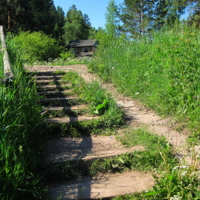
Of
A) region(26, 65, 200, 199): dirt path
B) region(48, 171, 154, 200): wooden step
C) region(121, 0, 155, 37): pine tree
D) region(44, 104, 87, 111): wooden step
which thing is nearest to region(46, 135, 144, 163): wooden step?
region(26, 65, 200, 199): dirt path

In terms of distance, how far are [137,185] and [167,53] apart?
3.34m

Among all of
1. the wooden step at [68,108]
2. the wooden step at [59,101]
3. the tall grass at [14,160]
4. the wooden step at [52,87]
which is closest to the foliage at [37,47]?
the wooden step at [52,87]

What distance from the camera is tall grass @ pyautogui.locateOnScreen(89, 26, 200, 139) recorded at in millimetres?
4500

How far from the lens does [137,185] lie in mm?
2914

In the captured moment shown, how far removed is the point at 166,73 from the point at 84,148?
8.35 feet

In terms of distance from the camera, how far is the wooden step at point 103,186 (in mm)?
2764

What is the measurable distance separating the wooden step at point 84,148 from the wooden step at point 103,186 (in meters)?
0.35

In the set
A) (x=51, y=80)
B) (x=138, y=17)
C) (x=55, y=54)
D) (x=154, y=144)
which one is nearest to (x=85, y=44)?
(x=138, y=17)

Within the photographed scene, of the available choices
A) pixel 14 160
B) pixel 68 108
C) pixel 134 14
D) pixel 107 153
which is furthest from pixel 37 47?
pixel 134 14

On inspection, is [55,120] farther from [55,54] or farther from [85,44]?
[85,44]

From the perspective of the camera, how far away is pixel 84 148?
381 cm

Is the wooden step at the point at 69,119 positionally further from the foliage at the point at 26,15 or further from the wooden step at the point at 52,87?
the foliage at the point at 26,15

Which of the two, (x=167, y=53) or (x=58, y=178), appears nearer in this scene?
(x=58, y=178)

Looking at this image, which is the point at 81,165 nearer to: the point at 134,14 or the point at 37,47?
the point at 37,47
